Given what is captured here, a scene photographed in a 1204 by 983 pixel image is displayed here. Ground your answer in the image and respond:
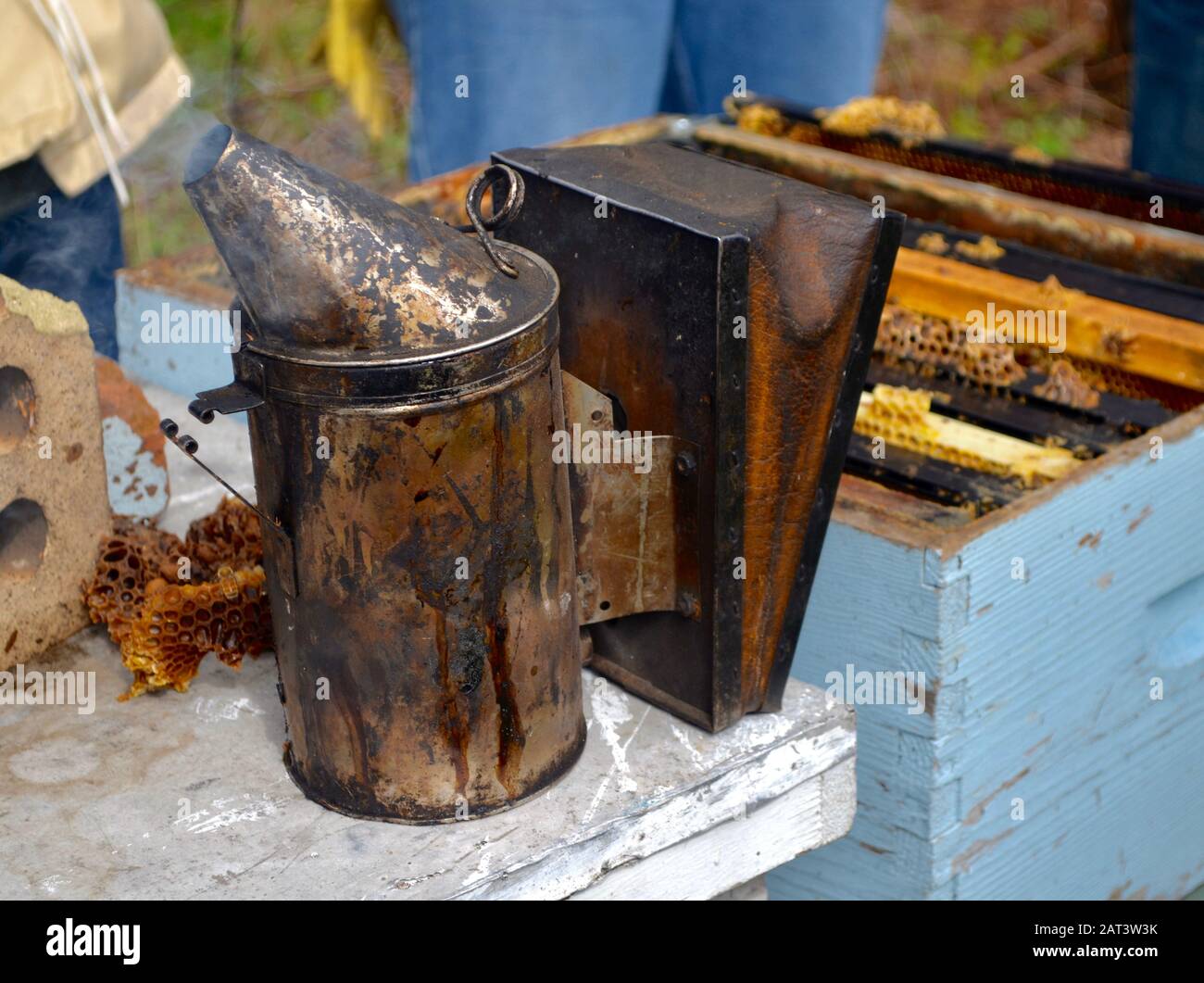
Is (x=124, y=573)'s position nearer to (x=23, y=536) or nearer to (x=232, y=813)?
(x=23, y=536)

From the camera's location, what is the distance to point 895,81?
6508 mm

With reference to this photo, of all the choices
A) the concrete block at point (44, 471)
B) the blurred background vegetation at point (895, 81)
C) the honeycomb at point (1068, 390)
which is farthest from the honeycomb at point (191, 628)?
the blurred background vegetation at point (895, 81)

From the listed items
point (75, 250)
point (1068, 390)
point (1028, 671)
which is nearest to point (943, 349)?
point (1068, 390)

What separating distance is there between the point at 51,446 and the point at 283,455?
0.52 metres

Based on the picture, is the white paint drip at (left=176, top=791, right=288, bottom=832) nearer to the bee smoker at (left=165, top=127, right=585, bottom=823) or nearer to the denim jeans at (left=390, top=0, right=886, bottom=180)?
the bee smoker at (left=165, top=127, right=585, bottom=823)

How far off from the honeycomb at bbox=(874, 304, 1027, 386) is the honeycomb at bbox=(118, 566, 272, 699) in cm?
109

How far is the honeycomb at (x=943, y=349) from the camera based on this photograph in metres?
2.37

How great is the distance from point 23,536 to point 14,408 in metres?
Result: 0.16

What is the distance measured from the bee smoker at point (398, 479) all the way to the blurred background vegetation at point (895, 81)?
12.8ft

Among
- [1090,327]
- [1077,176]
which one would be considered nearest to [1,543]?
[1090,327]

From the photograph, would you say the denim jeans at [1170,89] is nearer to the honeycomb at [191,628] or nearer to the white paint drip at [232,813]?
the honeycomb at [191,628]

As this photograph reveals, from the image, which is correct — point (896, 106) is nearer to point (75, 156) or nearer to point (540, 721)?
point (75, 156)

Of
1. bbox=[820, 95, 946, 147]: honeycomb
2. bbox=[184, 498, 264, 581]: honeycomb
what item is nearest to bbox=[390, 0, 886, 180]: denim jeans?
bbox=[820, 95, 946, 147]: honeycomb

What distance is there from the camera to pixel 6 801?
1590 mm
